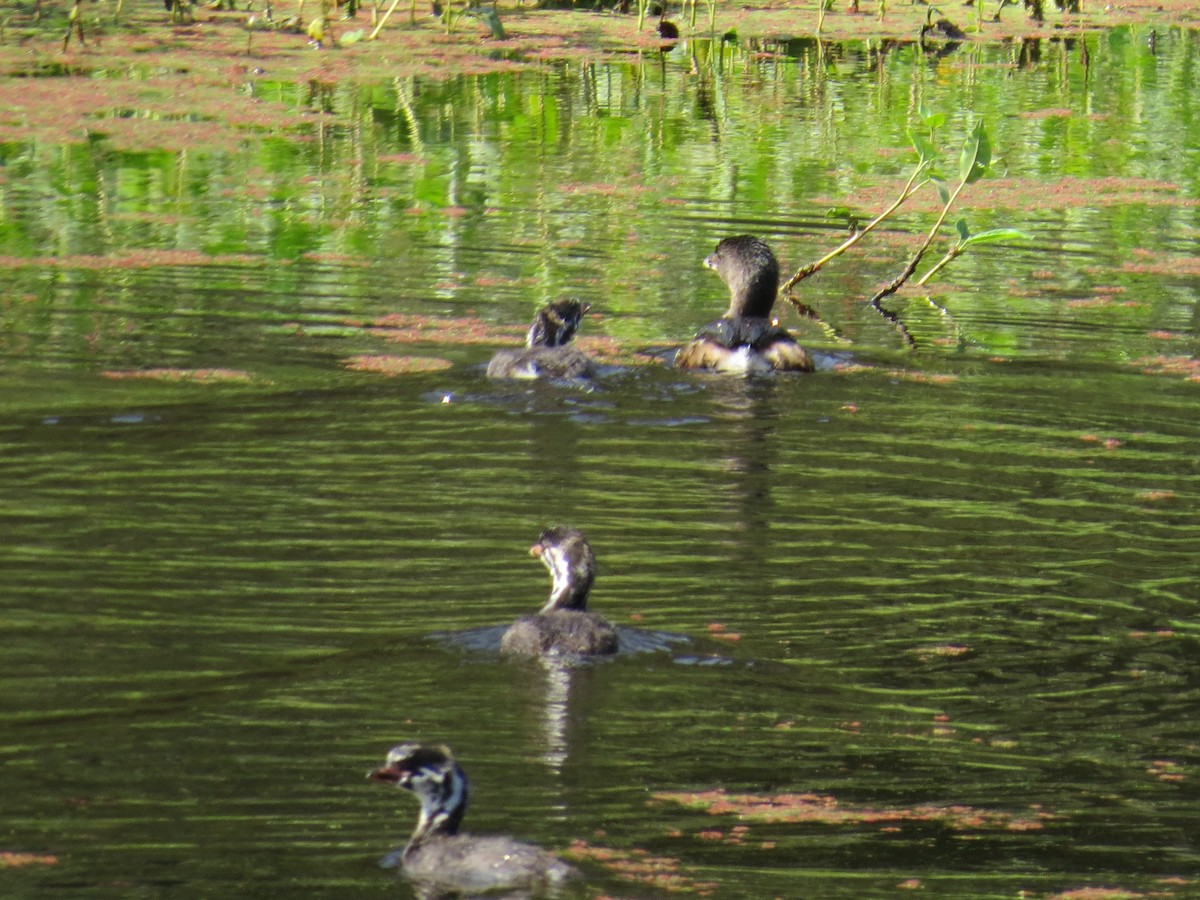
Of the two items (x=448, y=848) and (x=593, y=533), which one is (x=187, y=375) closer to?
(x=593, y=533)

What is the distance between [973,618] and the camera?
8.20 m

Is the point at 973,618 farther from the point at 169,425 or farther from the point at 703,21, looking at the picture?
the point at 703,21

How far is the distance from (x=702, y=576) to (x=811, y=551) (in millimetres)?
581

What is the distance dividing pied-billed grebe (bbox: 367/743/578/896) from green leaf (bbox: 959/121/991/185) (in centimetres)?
834

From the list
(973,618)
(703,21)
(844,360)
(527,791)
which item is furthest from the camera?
(703,21)

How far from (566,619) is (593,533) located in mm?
1511

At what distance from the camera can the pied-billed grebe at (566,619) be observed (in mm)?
7621

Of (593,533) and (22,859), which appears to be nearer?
(22,859)

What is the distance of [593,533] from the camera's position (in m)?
9.16

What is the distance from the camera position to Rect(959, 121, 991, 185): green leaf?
1338 cm

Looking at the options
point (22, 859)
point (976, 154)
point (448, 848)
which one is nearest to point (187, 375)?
point (976, 154)

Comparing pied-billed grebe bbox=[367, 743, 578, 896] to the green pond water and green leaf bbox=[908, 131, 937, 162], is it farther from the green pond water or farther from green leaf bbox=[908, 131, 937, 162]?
green leaf bbox=[908, 131, 937, 162]

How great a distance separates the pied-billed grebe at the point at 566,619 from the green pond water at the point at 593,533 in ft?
0.50

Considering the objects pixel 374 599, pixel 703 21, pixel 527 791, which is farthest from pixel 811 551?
pixel 703 21
